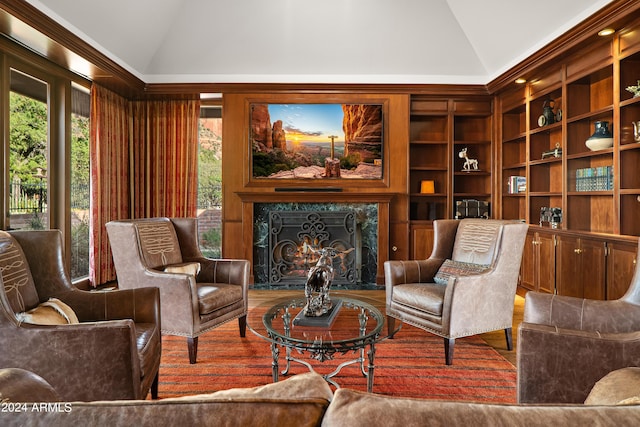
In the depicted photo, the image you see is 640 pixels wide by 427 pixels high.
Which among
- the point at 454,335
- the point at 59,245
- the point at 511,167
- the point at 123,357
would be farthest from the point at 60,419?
the point at 511,167

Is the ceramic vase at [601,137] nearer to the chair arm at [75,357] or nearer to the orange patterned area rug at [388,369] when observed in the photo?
the orange patterned area rug at [388,369]

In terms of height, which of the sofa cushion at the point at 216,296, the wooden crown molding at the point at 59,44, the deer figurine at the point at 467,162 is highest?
the wooden crown molding at the point at 59,44

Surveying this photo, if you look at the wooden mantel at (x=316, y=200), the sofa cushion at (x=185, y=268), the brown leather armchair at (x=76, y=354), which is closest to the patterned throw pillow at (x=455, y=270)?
the wooden mantel at (x=316, y=200)

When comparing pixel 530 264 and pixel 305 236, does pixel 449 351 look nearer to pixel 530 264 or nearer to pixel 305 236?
pixel 530 264

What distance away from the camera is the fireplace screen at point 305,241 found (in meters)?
4.95

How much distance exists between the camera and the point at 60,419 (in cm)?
52

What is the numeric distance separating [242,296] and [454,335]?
5.31 ft

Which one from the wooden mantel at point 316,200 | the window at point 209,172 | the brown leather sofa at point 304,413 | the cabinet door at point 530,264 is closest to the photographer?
the brown leather sofa at point 304,413

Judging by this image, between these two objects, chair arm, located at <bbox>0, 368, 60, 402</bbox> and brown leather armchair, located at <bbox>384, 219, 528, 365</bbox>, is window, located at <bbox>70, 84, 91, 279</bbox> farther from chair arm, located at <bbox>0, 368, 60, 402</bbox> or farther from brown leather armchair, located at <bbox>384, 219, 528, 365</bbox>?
chair arm, located at <bbox>0, 368, 60, 402</bbox>

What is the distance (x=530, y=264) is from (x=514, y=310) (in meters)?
0.70

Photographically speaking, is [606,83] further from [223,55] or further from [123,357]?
[123,357]

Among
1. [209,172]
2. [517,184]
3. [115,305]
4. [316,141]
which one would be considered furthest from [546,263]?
[209,172]

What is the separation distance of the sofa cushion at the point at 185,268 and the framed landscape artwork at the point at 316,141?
2033 millimetres

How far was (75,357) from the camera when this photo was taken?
5.08 ft
